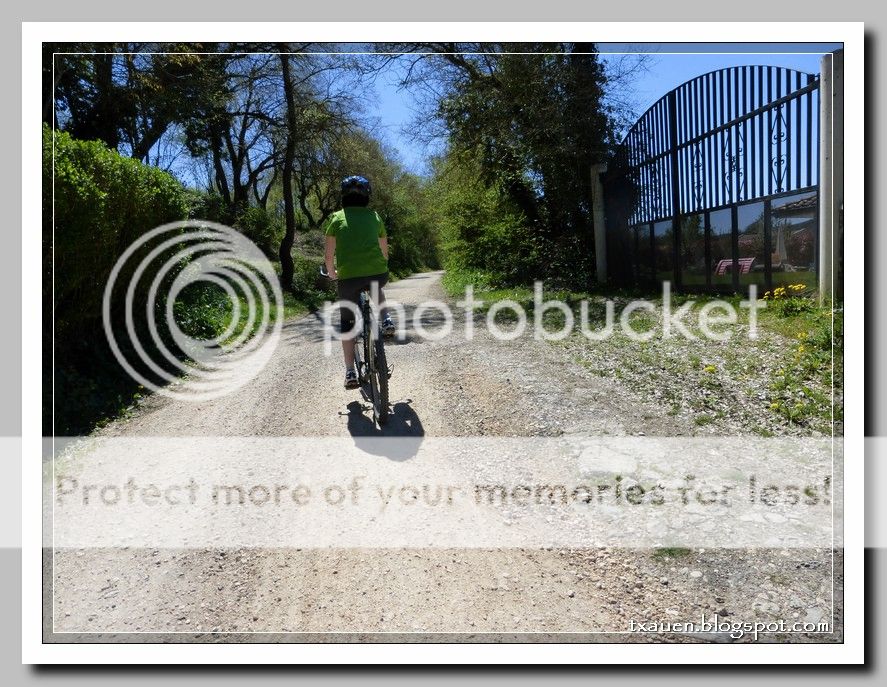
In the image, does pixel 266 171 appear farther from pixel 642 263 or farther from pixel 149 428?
pixel 149 428

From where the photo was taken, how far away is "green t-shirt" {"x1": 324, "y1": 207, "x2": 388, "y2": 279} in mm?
5082

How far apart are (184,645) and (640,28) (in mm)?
3019

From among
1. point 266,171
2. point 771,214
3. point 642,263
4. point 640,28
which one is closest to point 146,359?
point 640,28

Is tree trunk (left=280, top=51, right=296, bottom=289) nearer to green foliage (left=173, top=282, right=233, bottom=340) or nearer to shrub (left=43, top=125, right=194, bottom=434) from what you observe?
green foliage (left=173, top=282, right=233, bottom=340)

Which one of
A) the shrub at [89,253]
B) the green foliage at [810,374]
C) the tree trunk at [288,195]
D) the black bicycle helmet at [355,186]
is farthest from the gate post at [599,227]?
the black bicycle helmet at [355,186]

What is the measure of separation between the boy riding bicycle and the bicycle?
10cm

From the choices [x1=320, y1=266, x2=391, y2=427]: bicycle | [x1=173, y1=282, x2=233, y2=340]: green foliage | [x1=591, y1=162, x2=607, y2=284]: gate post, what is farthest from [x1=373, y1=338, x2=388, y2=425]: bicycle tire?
[x1=591, y1=162, x2=607, y2=284]: gate post

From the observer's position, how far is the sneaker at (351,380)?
18.5 ft

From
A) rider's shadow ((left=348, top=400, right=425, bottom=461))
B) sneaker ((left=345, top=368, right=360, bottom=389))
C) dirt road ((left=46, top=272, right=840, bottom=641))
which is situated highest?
sneaker ((left=345, top=368, right=360, bottom=389))

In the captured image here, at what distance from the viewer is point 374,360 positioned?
16.7 ft

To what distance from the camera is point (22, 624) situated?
7.31ft

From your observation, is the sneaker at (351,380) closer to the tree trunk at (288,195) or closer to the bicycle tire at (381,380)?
the bicycle tire at (381,380)

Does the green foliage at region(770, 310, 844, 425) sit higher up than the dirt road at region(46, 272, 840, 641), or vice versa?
the green foliage at region(770, 310, 844, 425)

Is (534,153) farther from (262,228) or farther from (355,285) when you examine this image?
(262,228)
